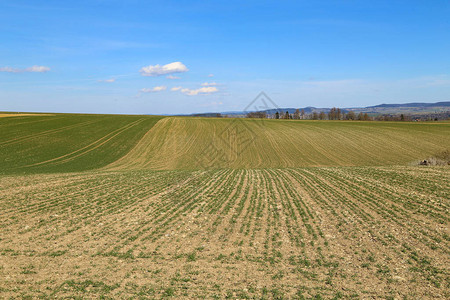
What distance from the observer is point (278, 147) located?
161 feet

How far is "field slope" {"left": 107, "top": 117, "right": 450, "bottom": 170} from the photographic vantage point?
39.2 meters

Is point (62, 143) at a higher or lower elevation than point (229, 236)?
higher

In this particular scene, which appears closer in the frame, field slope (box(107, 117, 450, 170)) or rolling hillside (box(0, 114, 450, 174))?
rolling hillside (box(0, 114, 450, 174))

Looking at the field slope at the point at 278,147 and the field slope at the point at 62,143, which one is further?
the field slope at the point at 278,147

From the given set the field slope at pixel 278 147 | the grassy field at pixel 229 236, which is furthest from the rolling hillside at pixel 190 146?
the grassy field at pixel 229 236

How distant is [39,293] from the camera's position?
26.2ft

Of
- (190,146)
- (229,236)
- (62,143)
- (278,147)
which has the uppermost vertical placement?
(62,143)

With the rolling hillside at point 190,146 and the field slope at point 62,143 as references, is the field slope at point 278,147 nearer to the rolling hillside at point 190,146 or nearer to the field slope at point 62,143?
the rolling hillside at point 190,146

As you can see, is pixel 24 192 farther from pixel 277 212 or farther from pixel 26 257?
pixel 277 212

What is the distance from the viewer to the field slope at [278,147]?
39188mm

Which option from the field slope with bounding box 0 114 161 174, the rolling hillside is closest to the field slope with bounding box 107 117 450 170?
the rolling hillside

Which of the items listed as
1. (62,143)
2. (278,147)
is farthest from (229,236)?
(62,143)

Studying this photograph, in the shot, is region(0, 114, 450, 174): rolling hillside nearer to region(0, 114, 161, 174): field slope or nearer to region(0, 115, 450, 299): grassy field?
region(0, 114, 161, 174): field slope

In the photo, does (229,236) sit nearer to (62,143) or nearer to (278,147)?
(278,147)
